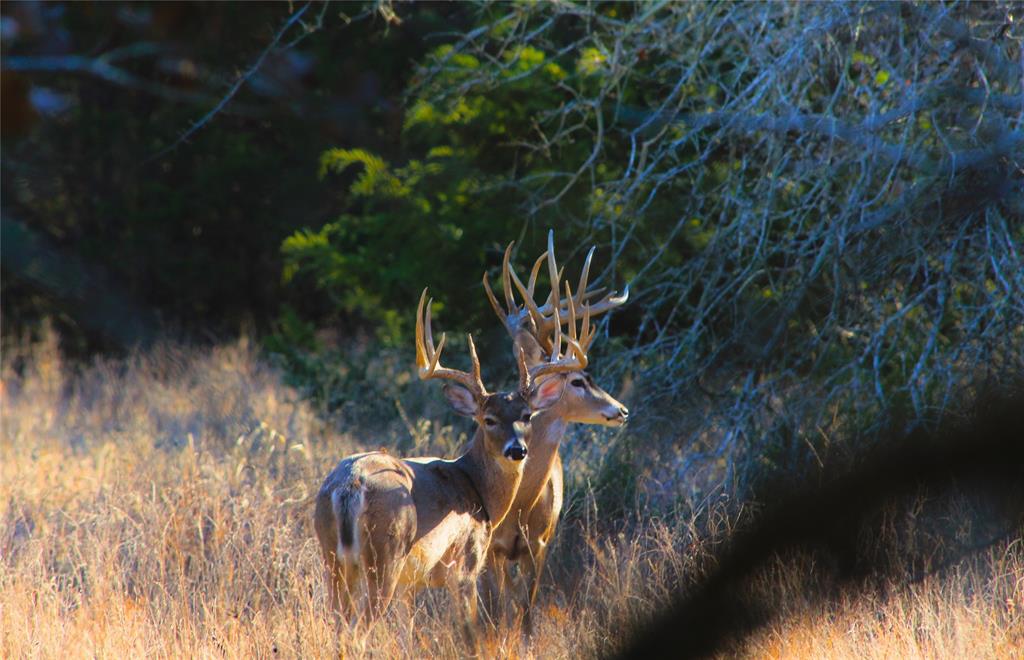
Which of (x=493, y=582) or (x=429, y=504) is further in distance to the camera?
(x=493, y=582)

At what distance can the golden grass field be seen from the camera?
14.0 feet

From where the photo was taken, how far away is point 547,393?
5.88 metres

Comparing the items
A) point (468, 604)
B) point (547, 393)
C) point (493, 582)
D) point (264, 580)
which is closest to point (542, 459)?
point (547, 393)

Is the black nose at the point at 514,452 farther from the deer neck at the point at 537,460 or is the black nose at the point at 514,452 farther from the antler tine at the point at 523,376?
the deer neck at the point at 537,460

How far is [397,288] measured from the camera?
933 centimetres

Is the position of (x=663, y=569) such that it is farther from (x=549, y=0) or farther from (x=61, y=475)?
(x=61, y=475)

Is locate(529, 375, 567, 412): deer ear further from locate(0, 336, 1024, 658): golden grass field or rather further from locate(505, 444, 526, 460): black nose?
locate(0, 336, 1024, 658): golden grass field

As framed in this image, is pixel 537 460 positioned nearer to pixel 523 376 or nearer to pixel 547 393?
pixel 547 393

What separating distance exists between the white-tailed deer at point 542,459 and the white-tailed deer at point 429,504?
0.19 m

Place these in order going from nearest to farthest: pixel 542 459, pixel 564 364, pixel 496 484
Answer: pixel 496 484 → pixel 564 364 → pixel 542 459

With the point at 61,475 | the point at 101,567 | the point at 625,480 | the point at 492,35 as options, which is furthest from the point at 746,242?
the point at 61,475

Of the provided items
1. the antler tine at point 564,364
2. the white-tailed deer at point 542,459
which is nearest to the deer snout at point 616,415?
the white-tailed deer at point 542,459

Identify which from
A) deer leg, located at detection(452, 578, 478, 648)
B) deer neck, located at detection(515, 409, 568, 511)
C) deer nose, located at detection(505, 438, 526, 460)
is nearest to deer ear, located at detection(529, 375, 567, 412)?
deer neck, located at detection(515, 409, 568, 511)

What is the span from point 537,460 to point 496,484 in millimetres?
370
